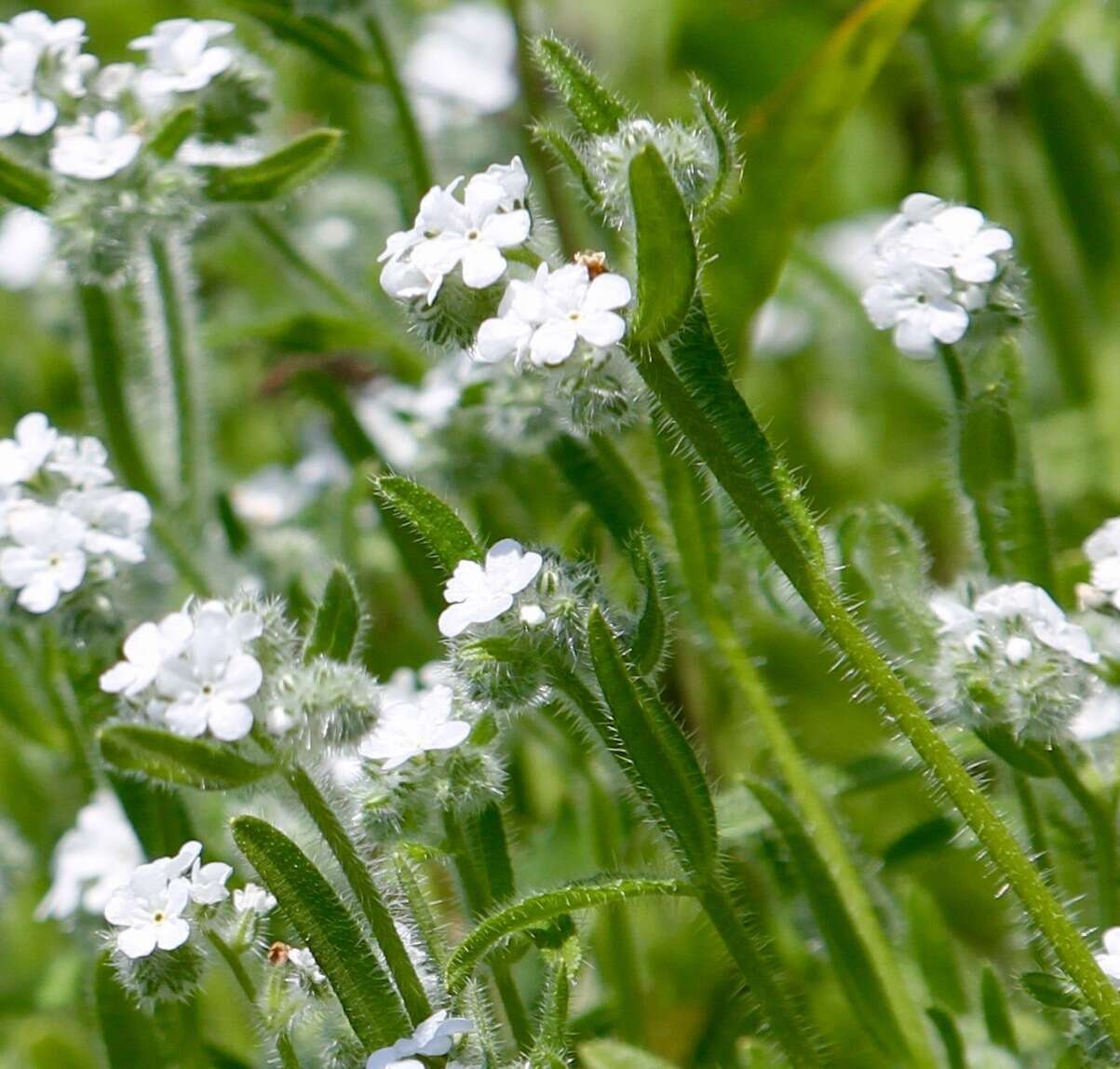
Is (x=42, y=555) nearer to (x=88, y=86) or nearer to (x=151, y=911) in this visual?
(x=151, y=911)

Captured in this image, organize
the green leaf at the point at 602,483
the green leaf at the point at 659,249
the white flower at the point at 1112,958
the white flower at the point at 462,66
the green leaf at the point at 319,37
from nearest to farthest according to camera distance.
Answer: the green leaf at the point at 659,249 → the white flower at the point at 1112,958 → the green leaf at the point at 602,483 → the green leaf at the point at 319,37 → the white flower at the point at 462,66

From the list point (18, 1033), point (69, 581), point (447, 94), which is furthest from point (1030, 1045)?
point (447, 94)

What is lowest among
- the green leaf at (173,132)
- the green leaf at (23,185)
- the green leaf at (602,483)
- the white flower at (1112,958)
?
the white flower at (1112,958)

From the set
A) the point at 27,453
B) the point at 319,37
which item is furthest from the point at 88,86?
the point at 27,453

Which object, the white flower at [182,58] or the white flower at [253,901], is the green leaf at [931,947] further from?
the white flower at [182,58]

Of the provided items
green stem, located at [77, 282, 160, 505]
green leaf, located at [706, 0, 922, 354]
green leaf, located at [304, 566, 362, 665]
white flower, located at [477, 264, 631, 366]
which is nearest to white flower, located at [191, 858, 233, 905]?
green leaf, located at [304, 566, 362, 665]

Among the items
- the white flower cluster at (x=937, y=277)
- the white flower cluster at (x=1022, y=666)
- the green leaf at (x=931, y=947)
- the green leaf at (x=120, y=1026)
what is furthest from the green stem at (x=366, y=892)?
the white flower cluster at (x=937, y=277)

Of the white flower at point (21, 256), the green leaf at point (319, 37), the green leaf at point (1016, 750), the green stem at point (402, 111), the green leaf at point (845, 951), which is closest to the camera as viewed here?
the green leaf at point (1016, 750)
